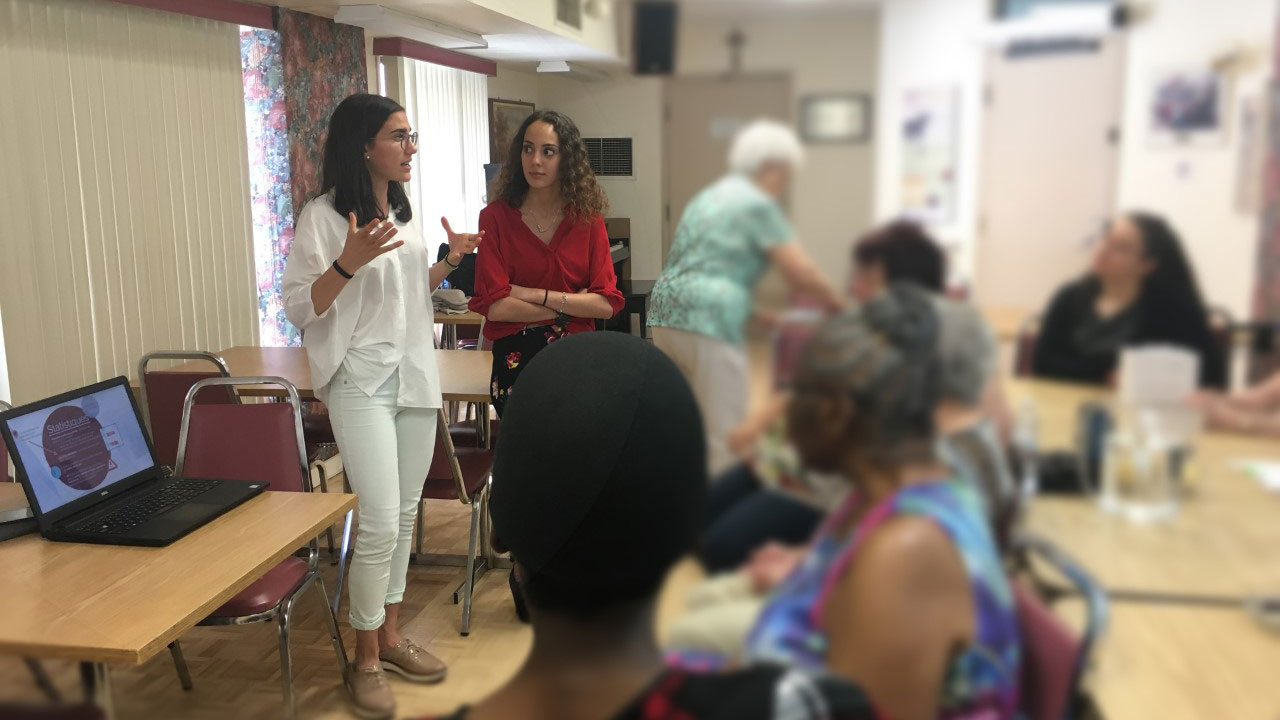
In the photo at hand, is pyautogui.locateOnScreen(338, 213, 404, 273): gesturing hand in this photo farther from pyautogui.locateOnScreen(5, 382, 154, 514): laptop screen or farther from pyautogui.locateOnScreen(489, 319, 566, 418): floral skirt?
pyautogui.locateOnScreen(489, 319, 566, 418): floral skirt

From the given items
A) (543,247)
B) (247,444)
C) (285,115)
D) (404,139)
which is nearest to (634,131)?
(543,247)

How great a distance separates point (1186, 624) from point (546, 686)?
12.8 inches

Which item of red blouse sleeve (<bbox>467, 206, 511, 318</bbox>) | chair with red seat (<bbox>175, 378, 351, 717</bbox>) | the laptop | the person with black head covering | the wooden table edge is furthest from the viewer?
chair with red seat (<bbox>175, 378, 351, 717</bbox>)

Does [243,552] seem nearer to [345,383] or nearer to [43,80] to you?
[345,383]

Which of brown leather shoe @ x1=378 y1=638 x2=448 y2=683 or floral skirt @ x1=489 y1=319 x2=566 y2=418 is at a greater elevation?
floral skirt @ x1=489 y1=319 x2=566 y2=418

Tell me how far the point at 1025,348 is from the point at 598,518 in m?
0.27

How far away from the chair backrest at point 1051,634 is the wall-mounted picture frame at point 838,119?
156 mm

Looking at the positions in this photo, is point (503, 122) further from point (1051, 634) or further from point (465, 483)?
point (465, 483)

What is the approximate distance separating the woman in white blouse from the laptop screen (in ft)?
1.20

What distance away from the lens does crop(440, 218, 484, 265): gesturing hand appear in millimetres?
706

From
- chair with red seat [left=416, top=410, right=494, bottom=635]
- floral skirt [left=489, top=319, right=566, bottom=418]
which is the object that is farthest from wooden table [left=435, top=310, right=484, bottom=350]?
floral skirt [left=489, top=319, right=566, bottom=418]

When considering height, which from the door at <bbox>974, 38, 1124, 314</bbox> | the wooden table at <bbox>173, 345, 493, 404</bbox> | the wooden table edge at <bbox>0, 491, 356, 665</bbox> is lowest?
the wooden table edge at <bbox>0, 491, 356, 665</bbox>

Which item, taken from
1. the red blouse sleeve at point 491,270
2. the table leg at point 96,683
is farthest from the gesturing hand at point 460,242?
the table leg at point 96,683

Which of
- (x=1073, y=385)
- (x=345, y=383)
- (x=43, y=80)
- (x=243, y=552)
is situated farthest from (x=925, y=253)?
(x=43, y=80)
